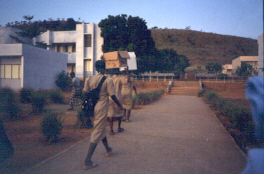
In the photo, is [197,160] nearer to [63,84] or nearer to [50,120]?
[50,120]

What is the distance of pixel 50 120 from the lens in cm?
502

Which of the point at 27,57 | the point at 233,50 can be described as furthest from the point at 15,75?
the point at 233,50

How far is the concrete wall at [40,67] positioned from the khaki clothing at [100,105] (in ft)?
45.5

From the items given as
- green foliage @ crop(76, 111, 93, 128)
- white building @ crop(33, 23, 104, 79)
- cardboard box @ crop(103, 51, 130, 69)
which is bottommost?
green foliage @ crop(76, 111, 93, 128)

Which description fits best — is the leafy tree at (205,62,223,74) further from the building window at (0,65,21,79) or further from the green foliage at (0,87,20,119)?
the green foliage at (0,87,20,119)

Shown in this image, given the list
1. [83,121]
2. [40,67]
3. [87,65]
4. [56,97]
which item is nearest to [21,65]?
[40,67]

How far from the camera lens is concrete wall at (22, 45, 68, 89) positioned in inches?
661

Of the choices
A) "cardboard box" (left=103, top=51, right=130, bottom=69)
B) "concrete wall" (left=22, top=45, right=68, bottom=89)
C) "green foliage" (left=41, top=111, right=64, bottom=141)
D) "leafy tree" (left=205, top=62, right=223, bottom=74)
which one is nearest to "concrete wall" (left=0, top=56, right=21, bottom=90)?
"concrete wall" (left=22, top=45, right=68, bottom=89)

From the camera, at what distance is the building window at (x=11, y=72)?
652 inches

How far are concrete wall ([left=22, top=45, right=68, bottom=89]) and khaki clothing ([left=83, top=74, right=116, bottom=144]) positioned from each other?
13865 millimetres

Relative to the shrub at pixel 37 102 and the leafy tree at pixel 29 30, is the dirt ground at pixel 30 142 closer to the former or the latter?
the shrub at pixel 37 102

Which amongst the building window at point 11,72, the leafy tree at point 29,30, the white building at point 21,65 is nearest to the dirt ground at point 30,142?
the white building at point 21,65

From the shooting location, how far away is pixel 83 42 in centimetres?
3011

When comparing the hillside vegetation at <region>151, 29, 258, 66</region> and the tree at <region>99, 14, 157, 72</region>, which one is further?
the hillside vegetation at <region>151, 29, 258, 66</region>
